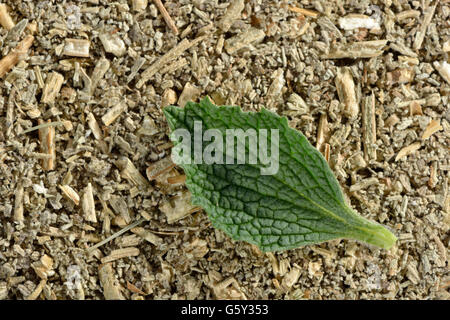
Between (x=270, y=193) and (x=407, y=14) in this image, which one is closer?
(x=270, y=193)

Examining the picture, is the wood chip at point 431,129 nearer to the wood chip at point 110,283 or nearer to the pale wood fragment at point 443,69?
the pale wood fragment at point 443,69

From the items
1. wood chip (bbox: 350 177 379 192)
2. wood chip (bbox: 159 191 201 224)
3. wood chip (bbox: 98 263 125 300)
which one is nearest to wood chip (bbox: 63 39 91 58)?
wood chip (bbox: 159 191 201 224)

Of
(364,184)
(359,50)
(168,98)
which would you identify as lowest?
(364,184)

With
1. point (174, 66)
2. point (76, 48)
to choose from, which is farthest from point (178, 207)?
point (76, 48)

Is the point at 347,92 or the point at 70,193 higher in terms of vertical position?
the point at 347,92

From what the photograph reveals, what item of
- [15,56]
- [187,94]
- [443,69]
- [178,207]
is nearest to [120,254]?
[178,207]

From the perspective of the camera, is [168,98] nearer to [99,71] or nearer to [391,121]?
[99,71]

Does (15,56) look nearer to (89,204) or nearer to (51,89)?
(51,89)
